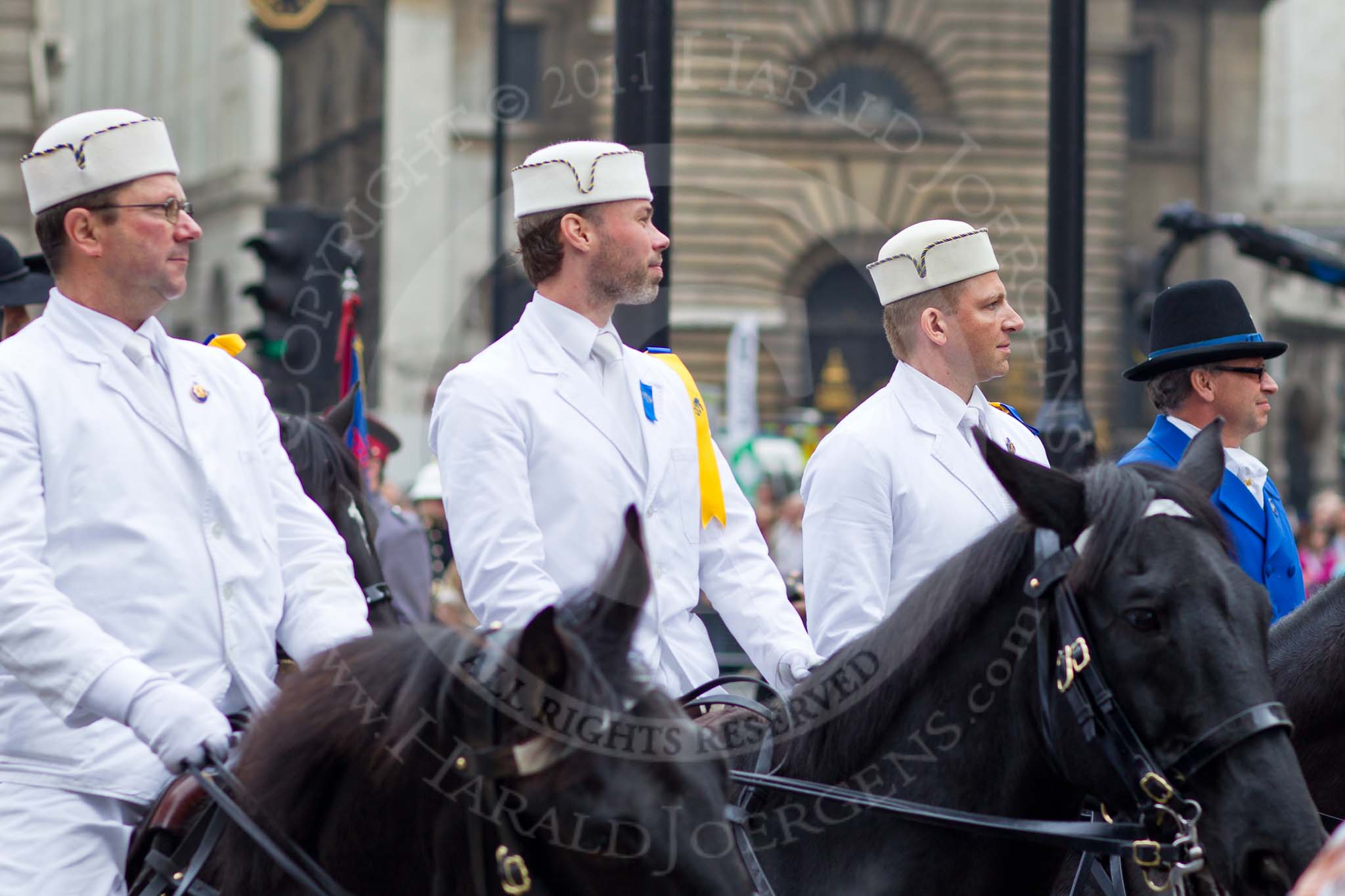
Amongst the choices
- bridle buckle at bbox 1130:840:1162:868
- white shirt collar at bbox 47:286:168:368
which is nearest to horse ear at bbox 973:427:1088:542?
bridle buckle at bbox 1130:840:1162:868

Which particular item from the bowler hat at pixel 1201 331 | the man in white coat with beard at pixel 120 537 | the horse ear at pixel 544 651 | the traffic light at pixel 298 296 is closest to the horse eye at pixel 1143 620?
the horse ear at pixel 544 651

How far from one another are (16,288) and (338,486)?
1.35m

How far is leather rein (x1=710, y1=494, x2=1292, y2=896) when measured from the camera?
3422 mm

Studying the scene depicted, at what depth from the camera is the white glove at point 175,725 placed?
124 inches

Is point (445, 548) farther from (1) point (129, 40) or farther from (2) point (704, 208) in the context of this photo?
(1) point (129, 40)

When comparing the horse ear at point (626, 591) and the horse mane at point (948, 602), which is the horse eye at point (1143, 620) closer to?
the horse mane at point (948, 602)

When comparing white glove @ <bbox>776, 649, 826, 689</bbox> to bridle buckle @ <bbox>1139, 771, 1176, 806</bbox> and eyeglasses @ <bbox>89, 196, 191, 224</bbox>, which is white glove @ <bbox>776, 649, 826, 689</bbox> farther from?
eyeglasses @ <bbox>89, 196, 191, 224</bbox>

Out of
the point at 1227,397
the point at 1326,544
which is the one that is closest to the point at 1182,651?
the point at 1227,397

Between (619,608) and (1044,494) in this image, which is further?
(1044,494)

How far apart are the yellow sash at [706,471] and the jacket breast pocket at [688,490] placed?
0.16 feet

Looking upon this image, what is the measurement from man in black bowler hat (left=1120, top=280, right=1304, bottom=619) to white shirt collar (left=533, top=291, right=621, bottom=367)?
1884 mm

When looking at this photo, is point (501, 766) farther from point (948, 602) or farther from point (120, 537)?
point (948, 602)

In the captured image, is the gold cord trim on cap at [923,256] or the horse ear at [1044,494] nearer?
the horse ear at [1044,494]

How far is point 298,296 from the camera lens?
36.7ft
